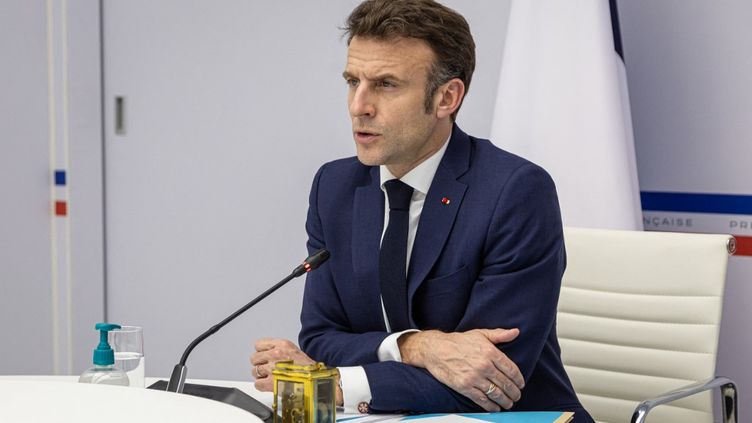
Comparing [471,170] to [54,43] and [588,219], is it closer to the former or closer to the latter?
[588,219]

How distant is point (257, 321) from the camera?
4152 millimetres

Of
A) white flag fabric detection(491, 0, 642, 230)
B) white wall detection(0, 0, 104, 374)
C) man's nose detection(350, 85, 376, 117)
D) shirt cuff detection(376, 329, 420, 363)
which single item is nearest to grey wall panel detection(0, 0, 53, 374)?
white wall detection(0, 0, 104, 374)

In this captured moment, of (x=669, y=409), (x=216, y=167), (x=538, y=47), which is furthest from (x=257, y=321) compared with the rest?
(x=669, y=409)

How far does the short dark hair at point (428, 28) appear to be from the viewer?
7.18ft

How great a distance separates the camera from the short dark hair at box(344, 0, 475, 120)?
219 cm

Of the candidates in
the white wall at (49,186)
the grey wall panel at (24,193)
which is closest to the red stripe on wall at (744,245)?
the white wall at (49,186)

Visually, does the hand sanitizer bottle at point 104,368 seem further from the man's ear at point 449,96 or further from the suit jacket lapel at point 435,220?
the man's ear at point 449,96

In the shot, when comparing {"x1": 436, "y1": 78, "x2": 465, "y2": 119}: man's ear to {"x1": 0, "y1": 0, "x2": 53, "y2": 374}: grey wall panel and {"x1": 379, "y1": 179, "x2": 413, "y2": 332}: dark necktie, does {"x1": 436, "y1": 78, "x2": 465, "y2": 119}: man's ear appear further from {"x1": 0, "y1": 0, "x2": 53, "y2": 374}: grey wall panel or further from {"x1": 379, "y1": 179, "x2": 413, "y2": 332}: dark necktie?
{"x1": 0, "y1": 0, "x2": 53, "y2": 374}: grey wall panel

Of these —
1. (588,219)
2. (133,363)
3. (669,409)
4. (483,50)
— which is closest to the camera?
(133,363)

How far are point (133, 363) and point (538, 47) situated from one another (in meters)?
1.74

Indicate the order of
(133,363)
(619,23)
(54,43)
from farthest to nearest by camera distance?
(54,43) → (619,23) → (133,363)

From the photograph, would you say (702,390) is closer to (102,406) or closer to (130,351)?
(130,351)

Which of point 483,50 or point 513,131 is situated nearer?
point 513,131

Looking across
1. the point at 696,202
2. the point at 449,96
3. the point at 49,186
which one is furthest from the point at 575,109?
the point at 49,186
